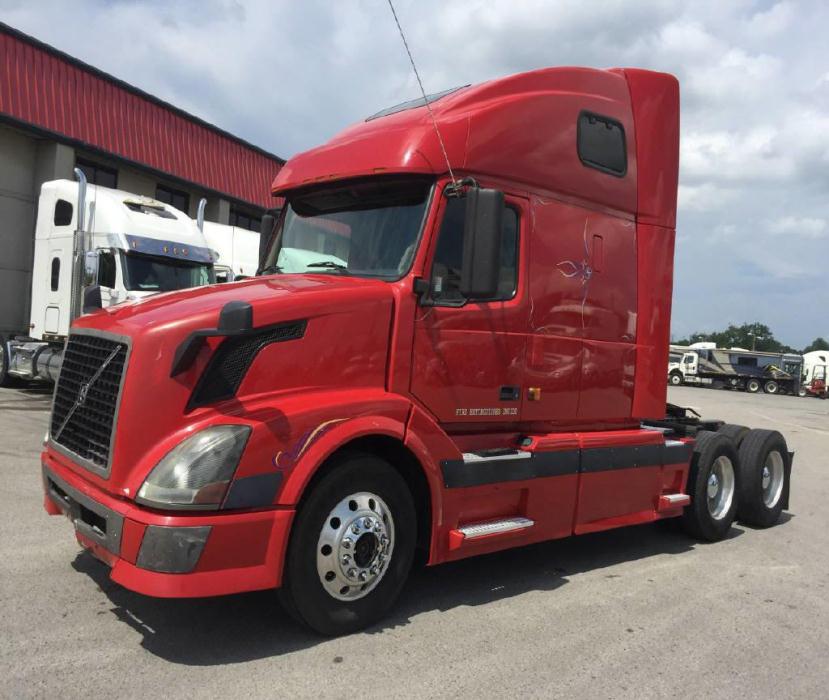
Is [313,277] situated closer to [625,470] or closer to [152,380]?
[152,380]

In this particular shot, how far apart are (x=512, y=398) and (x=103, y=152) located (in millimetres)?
A: 18223

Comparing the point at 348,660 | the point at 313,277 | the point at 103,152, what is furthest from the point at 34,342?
the point at 348,660

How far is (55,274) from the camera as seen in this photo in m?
13.3

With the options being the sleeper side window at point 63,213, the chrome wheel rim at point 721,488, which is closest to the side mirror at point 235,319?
the chrome wheel rim at point 721,488

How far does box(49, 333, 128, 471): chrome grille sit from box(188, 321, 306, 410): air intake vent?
44 cm

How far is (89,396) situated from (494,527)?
8.43 ft

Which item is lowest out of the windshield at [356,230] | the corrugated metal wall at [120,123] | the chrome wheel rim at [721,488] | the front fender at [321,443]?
the chrome wheel rim at [721,488]

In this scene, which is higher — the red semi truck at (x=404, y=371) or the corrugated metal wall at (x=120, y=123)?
the corrugated metal wall at (x=120, y=123)

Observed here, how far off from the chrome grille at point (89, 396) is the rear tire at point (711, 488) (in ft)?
16.7

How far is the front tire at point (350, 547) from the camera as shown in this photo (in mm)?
3799

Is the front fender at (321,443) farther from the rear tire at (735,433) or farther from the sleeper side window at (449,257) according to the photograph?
the rear tire at (735,433)

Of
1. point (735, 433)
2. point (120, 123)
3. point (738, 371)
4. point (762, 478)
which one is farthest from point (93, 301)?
point (738, 371)

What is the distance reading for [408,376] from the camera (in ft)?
14.1

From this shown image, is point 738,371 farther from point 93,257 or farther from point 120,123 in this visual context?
point 93,257
